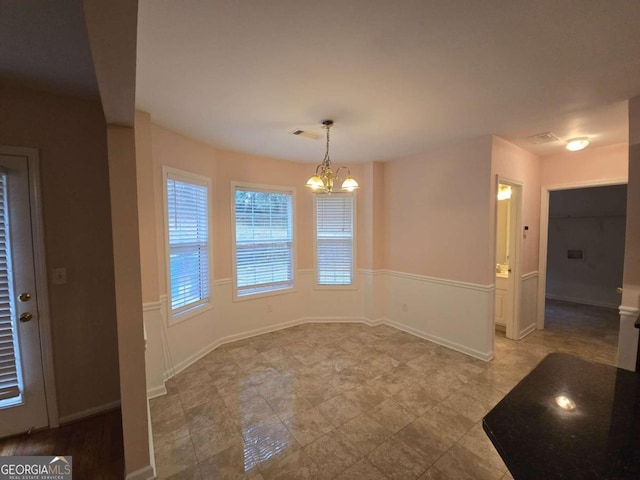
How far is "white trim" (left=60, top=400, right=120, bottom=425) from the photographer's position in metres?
2.18

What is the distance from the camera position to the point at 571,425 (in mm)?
870

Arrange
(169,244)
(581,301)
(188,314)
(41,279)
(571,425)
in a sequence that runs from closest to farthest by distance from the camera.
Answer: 1. (571,425)
2. (41,279)
3. (169,244)
4. (188,314)
5. (581,301)

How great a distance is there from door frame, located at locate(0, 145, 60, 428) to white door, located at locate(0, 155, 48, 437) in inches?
1.0

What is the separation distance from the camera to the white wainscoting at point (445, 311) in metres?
3.15

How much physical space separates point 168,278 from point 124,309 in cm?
132

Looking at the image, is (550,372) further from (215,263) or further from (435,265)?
(215,263)

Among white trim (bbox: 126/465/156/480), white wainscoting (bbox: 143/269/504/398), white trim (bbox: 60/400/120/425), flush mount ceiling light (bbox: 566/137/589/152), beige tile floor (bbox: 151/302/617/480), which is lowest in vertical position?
beige tile floor (bbox: 151/302/617/480)

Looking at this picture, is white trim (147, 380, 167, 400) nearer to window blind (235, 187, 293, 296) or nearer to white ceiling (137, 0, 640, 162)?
window blind (235, 187, 293, 296)

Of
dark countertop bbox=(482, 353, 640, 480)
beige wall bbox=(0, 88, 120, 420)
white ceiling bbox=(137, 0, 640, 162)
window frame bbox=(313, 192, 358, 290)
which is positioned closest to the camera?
dark countertop bbox=(482, 353, 640, 480)

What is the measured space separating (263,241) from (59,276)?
229 cm

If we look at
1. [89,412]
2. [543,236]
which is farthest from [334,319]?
[543,236]

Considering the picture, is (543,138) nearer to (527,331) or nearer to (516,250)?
(516,250)

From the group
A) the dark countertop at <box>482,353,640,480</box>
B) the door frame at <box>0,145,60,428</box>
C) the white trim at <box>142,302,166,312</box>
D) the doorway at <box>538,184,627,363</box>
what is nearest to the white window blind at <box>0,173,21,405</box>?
the door frame at <box>0,145,60,428</box>

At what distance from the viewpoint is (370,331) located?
4.06 metres
